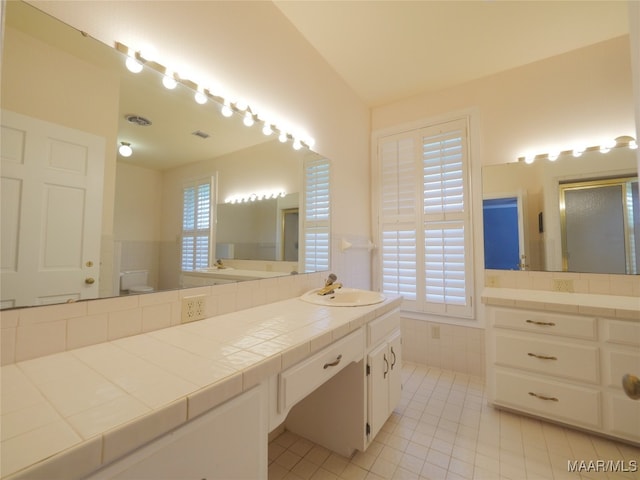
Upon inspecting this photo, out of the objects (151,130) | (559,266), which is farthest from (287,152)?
(559,266)

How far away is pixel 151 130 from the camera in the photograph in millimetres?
1170

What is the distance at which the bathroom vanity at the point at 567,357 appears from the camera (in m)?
1.51

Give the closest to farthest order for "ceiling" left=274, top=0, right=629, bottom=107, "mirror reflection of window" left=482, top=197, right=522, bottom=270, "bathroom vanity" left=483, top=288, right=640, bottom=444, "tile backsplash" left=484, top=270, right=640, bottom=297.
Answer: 1. "bathroom vanity" left=483, top=288, right=640, bottom=444
2. "ceiling" left=274, top=0, right=629, bottom=107
3. "tile backsplash" left=484, top=270, right=640, bottom=297
4. "mirror reflection of window" left=482, top=197, right=522, bottom=270

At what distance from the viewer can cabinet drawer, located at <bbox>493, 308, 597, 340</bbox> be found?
1.60 meters

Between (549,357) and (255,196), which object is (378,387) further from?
(255,196)

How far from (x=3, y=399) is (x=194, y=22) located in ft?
5.07

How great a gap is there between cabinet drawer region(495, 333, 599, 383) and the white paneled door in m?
2.26

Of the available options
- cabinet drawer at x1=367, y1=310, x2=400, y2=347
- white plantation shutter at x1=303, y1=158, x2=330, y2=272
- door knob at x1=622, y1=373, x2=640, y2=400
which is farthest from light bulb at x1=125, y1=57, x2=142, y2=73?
door knob at x1=622, y1=373, x2=640, y2=400

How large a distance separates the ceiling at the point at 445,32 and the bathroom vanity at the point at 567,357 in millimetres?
1890

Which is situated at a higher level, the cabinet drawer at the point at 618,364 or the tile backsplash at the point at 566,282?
the tile backsplash at the point at 566,282

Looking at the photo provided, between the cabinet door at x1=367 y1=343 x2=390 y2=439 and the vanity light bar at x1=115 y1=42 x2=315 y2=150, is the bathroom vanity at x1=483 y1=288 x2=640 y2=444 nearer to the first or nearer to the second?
the cabinet door at x1=367 y1=343 x2=390 y2=439

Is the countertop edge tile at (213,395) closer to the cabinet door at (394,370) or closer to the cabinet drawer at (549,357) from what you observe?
the cabinet door at (394,370)

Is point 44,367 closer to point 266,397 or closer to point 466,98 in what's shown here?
point 266,397

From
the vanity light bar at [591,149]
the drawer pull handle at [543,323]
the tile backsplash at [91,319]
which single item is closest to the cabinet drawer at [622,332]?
the drawer pull handle at [543,323]
